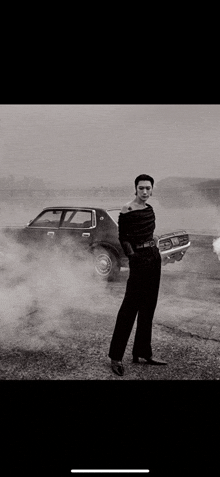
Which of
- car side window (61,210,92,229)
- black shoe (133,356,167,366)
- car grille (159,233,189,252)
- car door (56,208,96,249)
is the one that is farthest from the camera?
car side window (61,210,92,229)

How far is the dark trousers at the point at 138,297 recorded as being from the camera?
323cm

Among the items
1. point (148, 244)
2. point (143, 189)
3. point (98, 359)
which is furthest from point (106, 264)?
point (143, 189)

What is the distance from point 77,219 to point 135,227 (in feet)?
9.60

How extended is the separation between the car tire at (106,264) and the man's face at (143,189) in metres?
2.52

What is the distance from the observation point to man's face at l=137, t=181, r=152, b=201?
10.3 ft

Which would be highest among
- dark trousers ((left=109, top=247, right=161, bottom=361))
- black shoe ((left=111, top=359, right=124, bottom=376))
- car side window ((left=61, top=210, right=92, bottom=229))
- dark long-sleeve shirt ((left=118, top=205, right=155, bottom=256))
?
car side window ((left=61, top=210, right=92, bottom=229))

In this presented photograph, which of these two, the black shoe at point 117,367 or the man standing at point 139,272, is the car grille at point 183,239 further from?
the black shoe at point 117,367

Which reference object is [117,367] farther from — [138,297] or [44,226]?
[44,226]

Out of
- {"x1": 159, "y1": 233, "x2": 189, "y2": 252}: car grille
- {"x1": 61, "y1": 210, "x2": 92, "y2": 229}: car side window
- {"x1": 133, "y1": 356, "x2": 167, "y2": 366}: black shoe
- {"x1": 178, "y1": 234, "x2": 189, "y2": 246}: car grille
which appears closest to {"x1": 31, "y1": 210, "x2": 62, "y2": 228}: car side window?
{"x1": 61, "y1": 210, "x2": 92, "y2": 229}: car side window

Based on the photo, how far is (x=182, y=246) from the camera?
5660 millimetres

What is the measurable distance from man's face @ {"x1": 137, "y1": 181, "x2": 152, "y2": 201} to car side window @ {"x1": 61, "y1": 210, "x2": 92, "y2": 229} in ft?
9.12

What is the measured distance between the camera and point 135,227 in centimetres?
316

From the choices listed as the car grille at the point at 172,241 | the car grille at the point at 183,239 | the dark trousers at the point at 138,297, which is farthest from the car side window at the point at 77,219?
the dark trousers at the point at 138,297

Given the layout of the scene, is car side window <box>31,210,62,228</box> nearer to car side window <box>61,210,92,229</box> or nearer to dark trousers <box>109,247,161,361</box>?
car side window <box>61,210,92,229</box>
